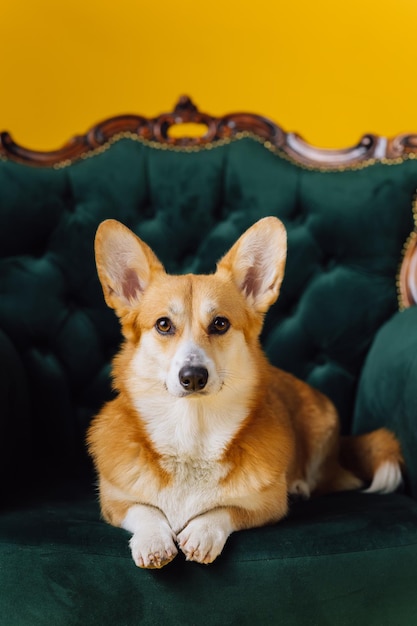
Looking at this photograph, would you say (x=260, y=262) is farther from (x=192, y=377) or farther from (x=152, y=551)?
(x=152, y=551)

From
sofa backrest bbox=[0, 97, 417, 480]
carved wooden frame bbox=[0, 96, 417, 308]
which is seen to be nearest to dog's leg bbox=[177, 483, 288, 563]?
sofa backrest bbox=[0, 97, 417, 480]

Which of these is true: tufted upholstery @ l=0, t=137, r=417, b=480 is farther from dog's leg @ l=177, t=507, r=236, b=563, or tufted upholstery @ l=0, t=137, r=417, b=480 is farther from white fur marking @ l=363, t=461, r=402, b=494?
dog's leg @ l=177, t=507, r=236, b=563

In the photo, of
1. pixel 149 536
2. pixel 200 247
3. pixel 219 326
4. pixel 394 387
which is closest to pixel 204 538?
pixel 149 536

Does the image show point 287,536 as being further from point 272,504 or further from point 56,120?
point 56,120

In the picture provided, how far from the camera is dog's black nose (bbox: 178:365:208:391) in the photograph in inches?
59.7

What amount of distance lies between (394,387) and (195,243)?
85 cm

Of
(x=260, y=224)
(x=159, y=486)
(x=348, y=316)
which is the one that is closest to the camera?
(x=159, y=486)

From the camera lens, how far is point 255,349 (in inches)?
71.1

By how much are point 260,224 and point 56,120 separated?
152 centimetres

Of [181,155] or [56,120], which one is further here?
[56,120]

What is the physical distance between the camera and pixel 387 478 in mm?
1942

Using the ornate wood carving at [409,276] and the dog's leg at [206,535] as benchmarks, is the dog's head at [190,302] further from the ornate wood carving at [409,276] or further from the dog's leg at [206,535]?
the ornate wood carving at [409,276]

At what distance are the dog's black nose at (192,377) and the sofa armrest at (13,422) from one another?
1.81 ft

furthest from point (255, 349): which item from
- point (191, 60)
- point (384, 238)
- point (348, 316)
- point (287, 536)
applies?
point (191, 60)
